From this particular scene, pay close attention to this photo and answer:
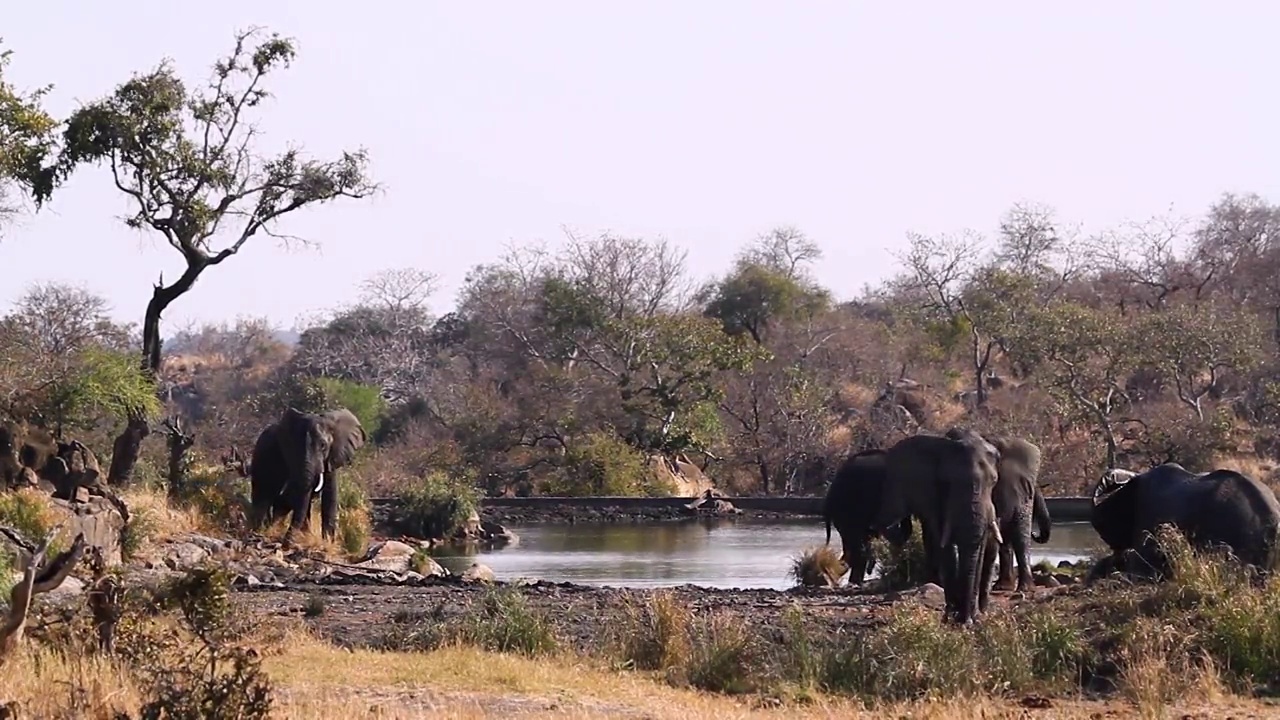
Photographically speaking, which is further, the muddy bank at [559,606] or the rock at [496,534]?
the rock at [496,534]

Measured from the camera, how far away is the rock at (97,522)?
2220 cm

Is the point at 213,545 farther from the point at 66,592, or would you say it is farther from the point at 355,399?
the point at 355,399

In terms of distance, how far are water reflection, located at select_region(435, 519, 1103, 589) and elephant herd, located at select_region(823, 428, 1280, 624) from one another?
1880 millimetres

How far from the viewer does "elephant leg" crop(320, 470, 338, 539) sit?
29641mm

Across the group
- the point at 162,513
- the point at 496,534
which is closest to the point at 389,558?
the point at 162,513

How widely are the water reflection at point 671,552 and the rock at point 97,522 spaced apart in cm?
612

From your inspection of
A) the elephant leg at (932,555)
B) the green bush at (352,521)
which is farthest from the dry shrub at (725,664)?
the green bush at (352,521)

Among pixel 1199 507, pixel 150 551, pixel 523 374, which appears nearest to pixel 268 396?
pixel 523 374

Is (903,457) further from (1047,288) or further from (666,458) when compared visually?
(1047,288)

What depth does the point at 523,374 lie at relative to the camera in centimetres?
5953

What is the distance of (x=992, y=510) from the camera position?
18219 millimetres

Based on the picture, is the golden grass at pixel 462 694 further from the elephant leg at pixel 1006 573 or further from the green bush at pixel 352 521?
the green bush at pixel 352 521

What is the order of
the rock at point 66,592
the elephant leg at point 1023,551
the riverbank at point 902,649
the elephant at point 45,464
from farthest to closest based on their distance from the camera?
1. the elephant at point 45,464
2. the elephant leg at point 1023,551
3. the rock at point 66,592
4. the riverbank at point 902,649

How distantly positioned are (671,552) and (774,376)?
2178 cm
